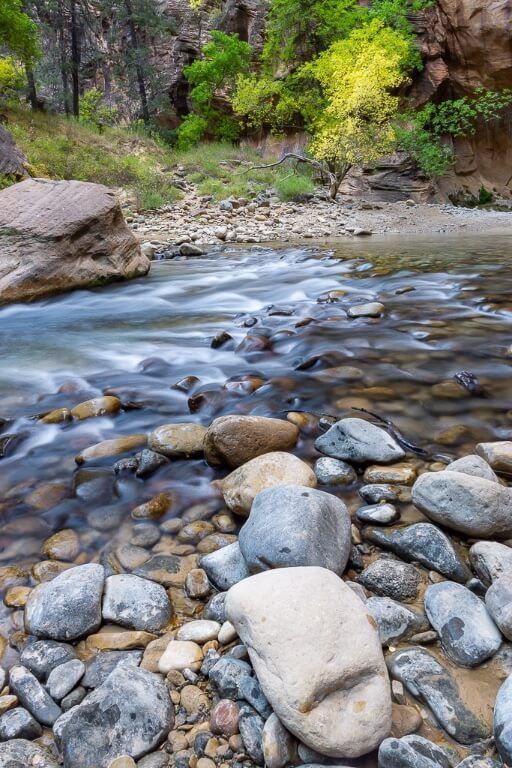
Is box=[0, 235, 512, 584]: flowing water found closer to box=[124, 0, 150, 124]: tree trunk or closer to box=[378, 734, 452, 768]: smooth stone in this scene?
box=[378, 734, 452, 768]: smooth stone

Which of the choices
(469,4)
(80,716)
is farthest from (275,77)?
(80,716)

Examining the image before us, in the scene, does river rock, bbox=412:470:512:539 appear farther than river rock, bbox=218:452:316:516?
No

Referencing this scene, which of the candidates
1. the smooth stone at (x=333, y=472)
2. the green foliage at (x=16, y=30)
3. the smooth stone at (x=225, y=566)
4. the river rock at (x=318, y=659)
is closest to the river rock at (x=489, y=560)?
the river rock at (x=318, y=659)

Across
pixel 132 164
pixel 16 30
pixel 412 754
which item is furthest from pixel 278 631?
pixel 16 30

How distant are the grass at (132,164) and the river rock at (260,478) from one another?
11.9 meters

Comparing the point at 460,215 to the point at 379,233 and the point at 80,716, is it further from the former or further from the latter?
the point at 80,716

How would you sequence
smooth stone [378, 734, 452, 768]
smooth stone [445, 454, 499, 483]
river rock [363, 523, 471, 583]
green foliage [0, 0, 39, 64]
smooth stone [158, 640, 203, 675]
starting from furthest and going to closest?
green foliage [0, 0, 39, 64] → smooth stone [445, 454, 499, 483] → river rock [363, 523, 471, 583] → smooth stone [158, 640, 203, 675] → smooth stone [378, 734, 452, 768]

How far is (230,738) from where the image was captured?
3.57ft

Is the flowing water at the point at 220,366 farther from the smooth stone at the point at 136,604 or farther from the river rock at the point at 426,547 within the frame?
the river rock at the point at 426,547

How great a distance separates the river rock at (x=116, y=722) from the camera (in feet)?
3.46

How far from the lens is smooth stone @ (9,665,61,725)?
1162 millimetres

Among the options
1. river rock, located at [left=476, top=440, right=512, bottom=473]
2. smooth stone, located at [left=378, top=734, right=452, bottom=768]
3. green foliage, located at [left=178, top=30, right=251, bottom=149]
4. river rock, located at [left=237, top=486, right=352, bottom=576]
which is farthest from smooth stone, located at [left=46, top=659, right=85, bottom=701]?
green foliage, located at [left=178, top=30, right=251, bottom=149]

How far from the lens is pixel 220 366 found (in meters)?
3.68

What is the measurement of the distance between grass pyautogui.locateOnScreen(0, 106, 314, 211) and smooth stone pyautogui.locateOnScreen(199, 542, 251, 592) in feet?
40.2
